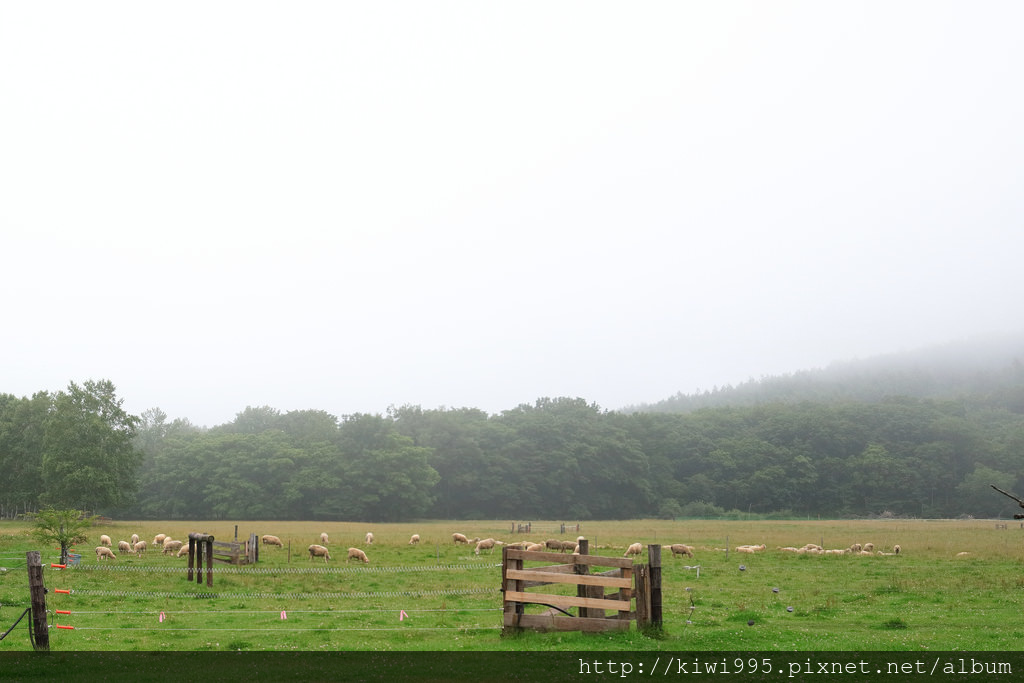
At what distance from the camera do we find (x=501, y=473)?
123m

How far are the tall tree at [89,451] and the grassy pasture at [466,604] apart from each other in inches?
1383

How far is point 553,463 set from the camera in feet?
409

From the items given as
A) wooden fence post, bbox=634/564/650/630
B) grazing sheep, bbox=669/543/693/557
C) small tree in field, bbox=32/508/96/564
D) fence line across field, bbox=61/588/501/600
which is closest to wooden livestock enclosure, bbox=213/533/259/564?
small tree in field, bbox=32/508/96/564

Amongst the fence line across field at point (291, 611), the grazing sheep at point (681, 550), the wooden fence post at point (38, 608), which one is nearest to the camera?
the wooden fence post at point (38, 608)

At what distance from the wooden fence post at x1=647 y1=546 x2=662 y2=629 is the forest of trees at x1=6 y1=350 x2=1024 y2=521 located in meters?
73.3

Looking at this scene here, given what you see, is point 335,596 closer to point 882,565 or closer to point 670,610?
point 670,610

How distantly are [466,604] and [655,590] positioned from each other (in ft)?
25.7

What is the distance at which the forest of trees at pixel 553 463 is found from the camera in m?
102

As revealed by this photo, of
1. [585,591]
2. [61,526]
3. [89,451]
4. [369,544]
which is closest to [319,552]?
[369,544]

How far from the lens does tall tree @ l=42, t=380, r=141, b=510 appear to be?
2799 inches

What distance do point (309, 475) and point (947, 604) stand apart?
296ft

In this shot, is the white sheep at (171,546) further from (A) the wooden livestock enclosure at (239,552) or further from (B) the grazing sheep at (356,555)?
(B) the grazing sheep at (356,555)

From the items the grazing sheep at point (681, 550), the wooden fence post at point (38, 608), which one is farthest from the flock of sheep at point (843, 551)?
the wooden fence post at point (38, 608)
